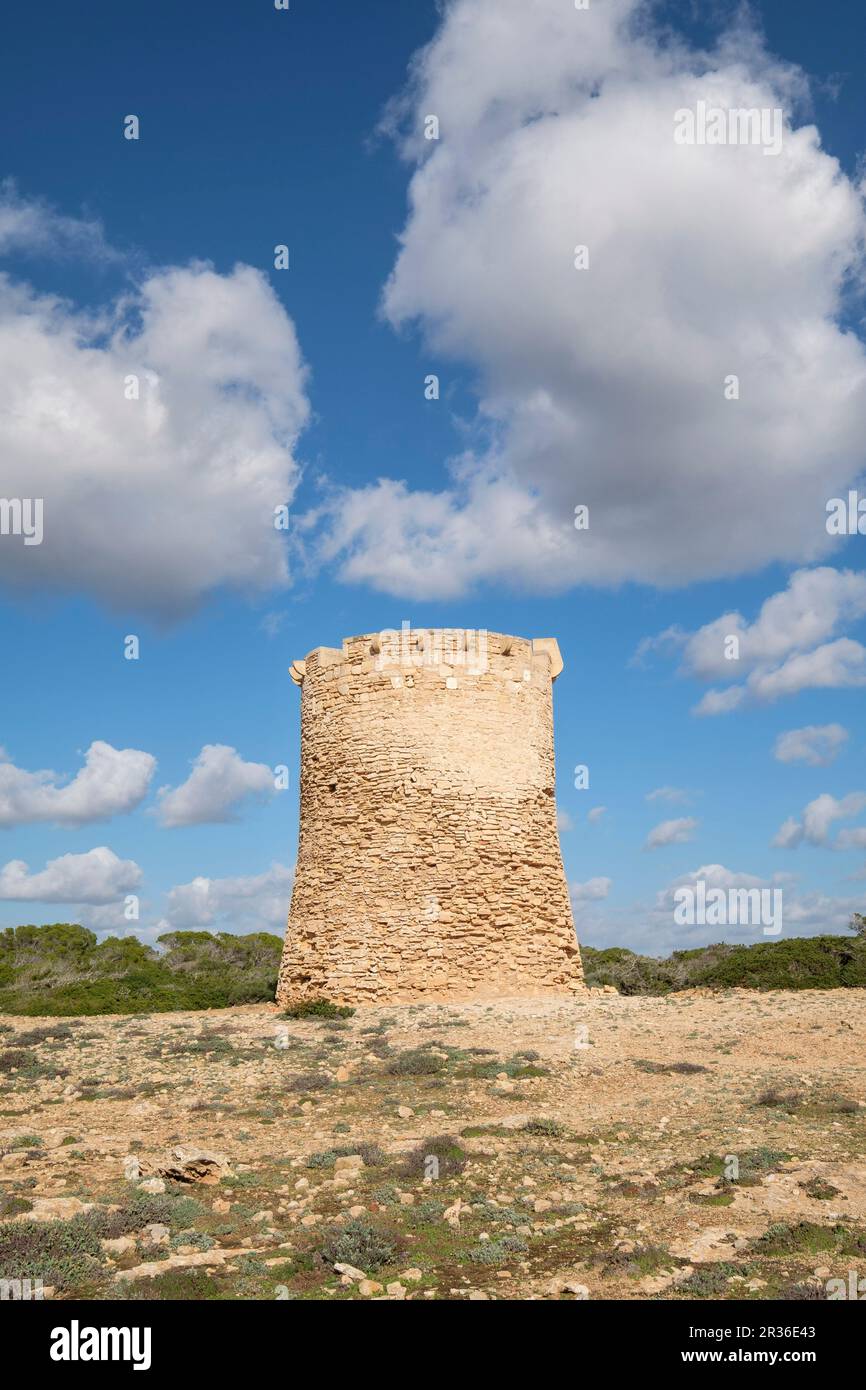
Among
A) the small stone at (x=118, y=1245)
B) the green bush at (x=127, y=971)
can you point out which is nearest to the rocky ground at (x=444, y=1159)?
the small stone at (x=118, y=1245)

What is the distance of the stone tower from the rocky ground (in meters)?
2.49

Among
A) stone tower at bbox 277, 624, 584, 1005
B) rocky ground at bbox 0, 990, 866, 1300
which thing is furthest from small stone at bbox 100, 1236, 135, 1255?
stone tower at bbox 277, 624, 584, 1005

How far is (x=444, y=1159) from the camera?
6.88 m

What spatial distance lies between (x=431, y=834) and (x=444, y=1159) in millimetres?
8391

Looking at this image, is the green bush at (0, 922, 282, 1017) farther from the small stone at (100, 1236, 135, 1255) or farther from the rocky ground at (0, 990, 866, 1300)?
the small stone at (100, 1236, 135, 1255)

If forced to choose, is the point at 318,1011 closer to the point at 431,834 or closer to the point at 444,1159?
the point at 431,834

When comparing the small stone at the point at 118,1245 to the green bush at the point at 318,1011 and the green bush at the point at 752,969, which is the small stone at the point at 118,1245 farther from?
the green bush at the point at 752,969

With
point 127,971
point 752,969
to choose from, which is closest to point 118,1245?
point 752,969

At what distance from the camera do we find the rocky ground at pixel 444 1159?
4.95 meters

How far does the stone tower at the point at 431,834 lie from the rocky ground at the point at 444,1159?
2492mm

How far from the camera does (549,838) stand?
53.3 ft

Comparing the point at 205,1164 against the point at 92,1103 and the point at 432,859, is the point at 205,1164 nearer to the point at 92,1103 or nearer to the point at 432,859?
the point at 92,1103
